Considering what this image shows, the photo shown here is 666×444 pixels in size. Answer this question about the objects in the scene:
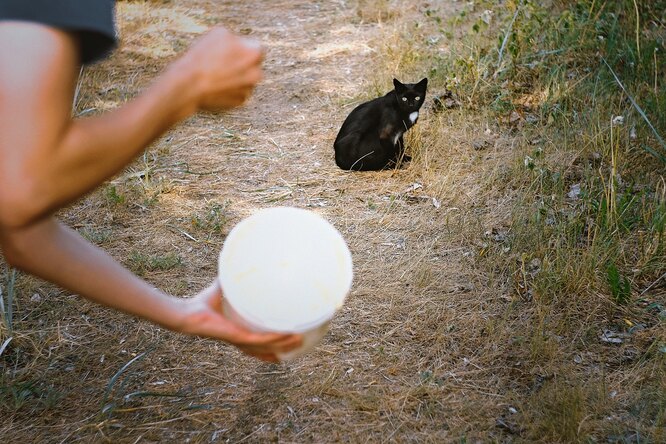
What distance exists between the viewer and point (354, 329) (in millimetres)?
2678

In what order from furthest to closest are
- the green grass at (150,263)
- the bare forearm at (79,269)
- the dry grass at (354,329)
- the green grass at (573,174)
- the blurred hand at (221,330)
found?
the green grass at (150,263), the green grass at (573,174), the dry grass at (354,329), the blurred hand at (221,330), the bare forearm at (79,269)

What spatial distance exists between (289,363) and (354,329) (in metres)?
0.35

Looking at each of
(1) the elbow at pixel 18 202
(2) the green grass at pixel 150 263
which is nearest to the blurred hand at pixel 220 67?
(1) the elbow at pixel 18 202

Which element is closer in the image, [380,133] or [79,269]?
[79,269]

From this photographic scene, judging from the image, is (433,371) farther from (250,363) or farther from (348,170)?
(348,170)

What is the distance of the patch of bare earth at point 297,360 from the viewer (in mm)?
2160

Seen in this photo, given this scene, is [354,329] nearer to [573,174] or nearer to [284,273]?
[284,273]

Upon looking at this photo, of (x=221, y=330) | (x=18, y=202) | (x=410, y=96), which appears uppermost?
(x=18, y=202)

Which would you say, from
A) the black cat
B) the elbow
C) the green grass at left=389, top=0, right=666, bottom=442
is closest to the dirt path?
the black cat

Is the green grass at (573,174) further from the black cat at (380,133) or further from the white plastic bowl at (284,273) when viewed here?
the white plastic bowl at (284,273)

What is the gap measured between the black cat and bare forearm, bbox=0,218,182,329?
115 inches

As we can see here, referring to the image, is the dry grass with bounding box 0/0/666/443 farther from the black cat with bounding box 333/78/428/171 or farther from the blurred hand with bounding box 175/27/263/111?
the blurred hand with bounding box 175/27/263/111

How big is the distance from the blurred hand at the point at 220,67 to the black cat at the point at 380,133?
302 cm

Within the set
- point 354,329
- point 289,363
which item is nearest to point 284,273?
point 289,363
